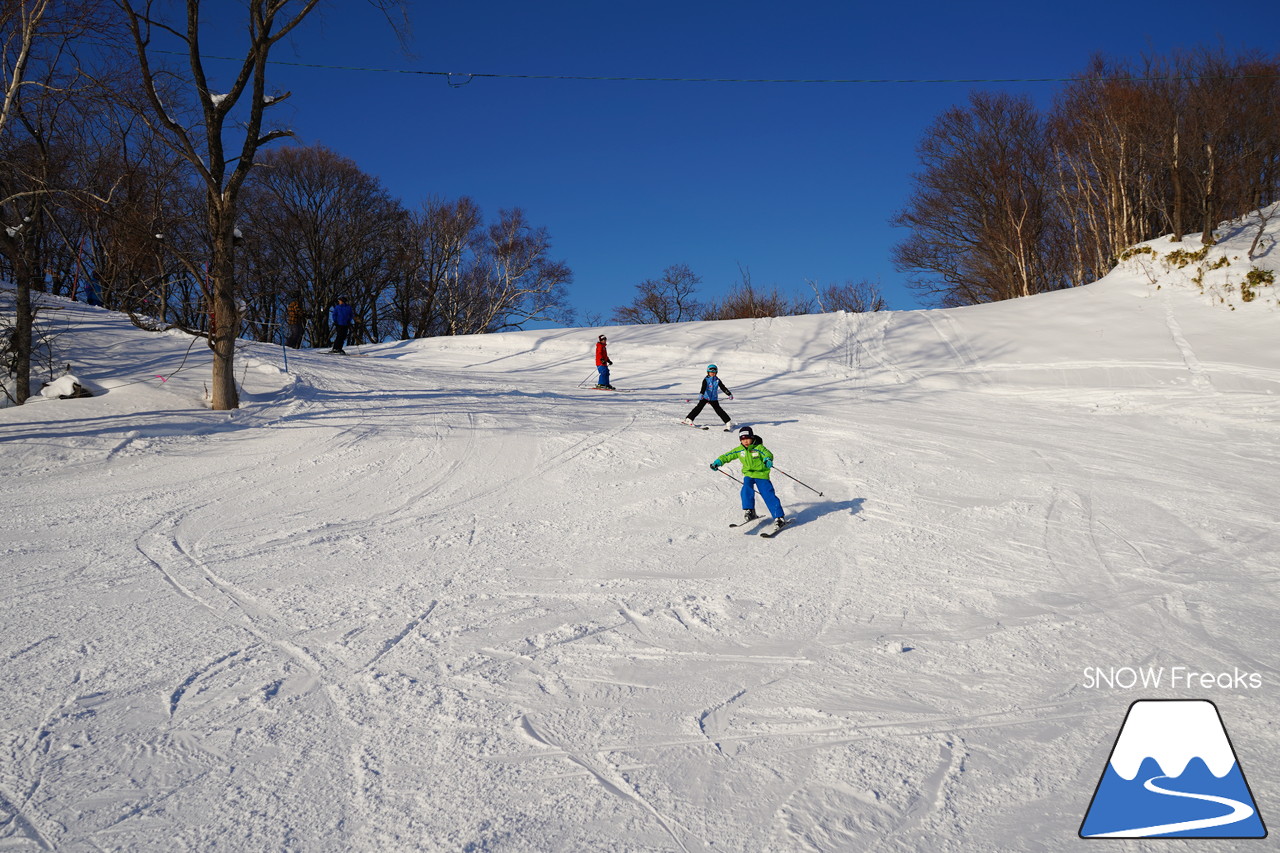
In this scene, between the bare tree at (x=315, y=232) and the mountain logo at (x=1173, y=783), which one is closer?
the mountain logo at (x=1173, y=783)

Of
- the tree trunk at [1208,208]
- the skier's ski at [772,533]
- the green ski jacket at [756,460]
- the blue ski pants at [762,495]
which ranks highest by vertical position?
the tree trunk at [1208,208]

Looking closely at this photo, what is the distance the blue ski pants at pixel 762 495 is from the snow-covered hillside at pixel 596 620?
0.34m

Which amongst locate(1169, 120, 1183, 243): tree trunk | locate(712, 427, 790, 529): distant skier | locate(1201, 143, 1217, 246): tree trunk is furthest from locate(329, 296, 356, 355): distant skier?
locate(1169, 120, 1183, 243): tree trunk

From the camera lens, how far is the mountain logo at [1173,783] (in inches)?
138

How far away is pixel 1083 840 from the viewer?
3.46 meters

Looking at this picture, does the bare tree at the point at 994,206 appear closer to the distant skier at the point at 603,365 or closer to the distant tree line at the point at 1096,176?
the distant tree line at the point at 1096,176

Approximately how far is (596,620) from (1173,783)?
4.05 m

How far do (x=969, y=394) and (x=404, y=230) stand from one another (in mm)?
34694

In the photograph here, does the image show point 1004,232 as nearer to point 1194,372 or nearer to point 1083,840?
point 1194,372

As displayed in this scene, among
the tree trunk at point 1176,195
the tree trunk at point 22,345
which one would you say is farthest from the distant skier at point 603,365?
the tree trunk at point 1176,195

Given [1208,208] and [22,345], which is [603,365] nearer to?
[22,345]

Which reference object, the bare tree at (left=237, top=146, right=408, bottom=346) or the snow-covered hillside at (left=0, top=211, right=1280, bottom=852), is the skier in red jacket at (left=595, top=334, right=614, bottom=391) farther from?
the bare tree at (left=237, top=146, right=408, bottom=346)

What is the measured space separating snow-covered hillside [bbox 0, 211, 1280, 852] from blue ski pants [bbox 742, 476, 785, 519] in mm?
342

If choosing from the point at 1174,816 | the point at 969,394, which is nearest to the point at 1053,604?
the point at 1174,816
